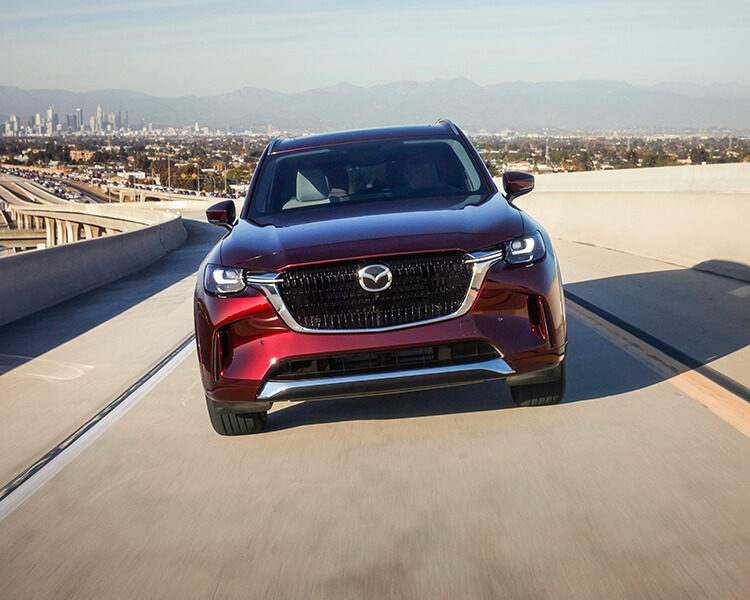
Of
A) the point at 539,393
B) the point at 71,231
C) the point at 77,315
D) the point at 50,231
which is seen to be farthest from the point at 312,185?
the point at 50,231

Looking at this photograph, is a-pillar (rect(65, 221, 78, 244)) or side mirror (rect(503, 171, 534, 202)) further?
a-pillar (rect(65, 221, 78, 244))

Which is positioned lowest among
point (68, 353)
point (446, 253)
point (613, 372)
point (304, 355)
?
point (68, 353)

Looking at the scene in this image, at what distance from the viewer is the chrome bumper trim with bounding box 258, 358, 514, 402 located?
5000mm

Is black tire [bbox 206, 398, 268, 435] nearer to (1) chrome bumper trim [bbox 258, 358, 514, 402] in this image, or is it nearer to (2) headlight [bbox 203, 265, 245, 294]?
(1) chrome bumper trim [bbox 258, 358, 514, 402]

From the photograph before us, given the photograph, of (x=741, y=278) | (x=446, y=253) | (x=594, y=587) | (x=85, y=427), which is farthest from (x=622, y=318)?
(x=594, y=587)

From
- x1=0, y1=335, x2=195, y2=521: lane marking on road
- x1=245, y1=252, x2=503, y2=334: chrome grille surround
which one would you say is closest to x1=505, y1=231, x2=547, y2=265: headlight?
x1=245, y1=252, x2=503, y2=334: chrome grille surround

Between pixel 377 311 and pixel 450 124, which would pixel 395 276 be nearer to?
pixel 377 311

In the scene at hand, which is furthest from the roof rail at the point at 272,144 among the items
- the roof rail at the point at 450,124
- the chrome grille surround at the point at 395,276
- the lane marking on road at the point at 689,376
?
the lane marking on road at the point at 689,376

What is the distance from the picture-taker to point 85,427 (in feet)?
20.4

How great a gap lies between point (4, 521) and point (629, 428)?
131 inches

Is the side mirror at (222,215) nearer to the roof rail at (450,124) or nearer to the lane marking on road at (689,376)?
the roof rail at (450,124)

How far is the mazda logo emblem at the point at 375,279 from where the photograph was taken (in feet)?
16.4

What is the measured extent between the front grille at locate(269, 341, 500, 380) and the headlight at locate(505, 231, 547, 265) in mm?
518

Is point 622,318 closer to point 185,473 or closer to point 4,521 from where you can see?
point 185,473
